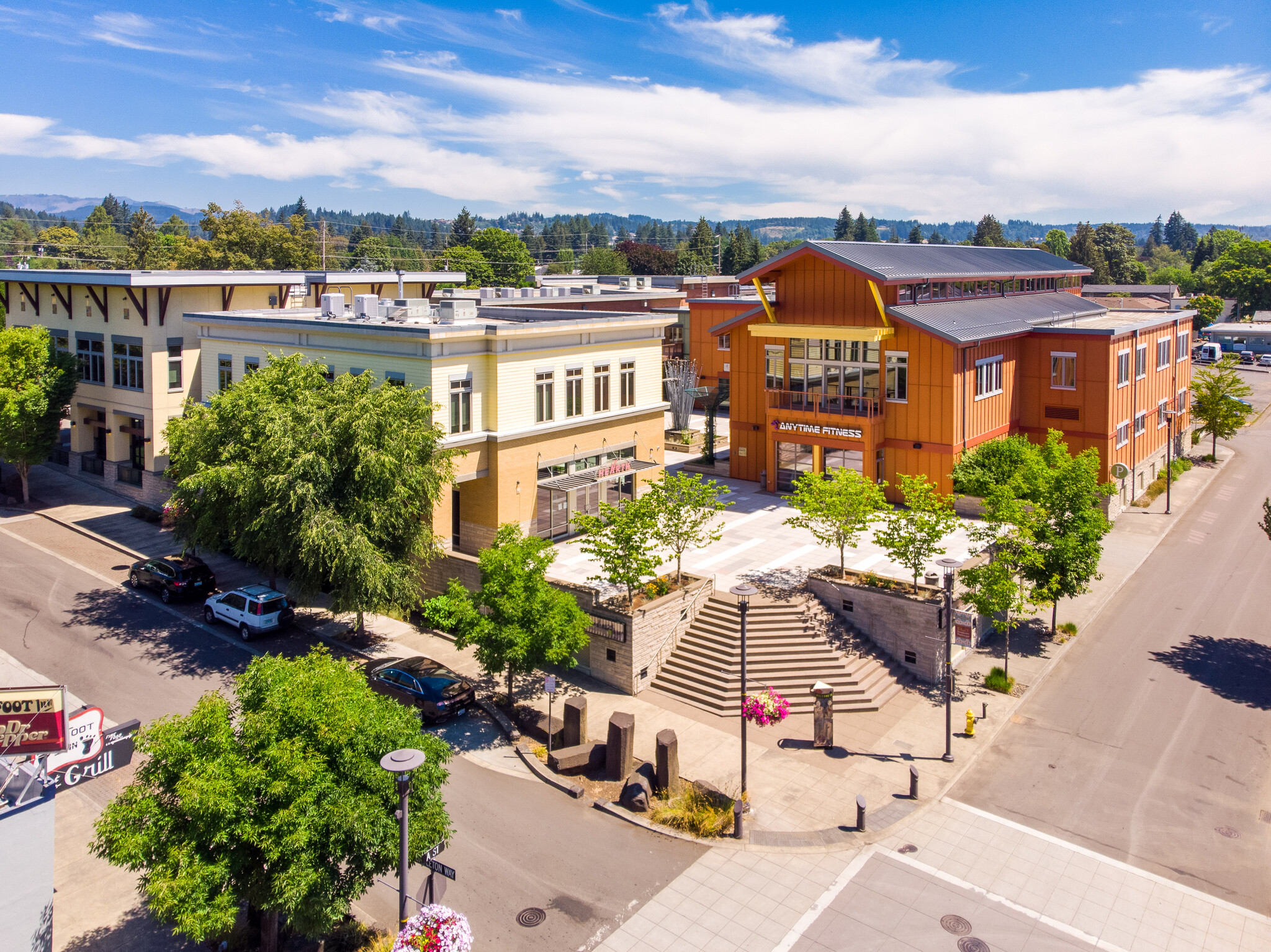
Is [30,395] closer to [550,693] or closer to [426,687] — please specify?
[426,687]

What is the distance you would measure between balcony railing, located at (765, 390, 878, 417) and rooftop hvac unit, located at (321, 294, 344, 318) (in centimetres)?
1895

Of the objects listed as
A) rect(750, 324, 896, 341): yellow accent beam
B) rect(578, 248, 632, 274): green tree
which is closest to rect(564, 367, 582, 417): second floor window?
rect(750, 324, 896, 341): yellow accent beam

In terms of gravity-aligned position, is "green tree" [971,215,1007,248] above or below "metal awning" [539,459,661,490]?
above

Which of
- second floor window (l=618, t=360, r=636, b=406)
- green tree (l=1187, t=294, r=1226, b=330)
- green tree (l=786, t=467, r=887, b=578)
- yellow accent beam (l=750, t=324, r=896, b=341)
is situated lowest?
green tree (l=786, t=467, r=887, b=578)

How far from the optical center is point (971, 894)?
56.6 ft

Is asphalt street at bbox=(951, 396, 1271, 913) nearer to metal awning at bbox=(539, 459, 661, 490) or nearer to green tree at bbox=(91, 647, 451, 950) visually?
green tree at bbox=(91, 647, 451, 950)

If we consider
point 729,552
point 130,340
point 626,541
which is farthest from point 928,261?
point 130,340

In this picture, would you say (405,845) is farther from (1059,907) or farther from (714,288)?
(714,288)

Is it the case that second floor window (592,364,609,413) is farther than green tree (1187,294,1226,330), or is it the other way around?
green tree (1187,294,1226,330)

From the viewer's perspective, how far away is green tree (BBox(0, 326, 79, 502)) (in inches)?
1560

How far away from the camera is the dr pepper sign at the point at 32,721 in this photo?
12961 millimetres

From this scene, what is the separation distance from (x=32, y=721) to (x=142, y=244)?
125205 millimetres

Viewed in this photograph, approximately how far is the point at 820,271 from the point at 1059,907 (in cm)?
2906

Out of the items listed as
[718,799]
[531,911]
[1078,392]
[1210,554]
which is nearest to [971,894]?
[718,799]
